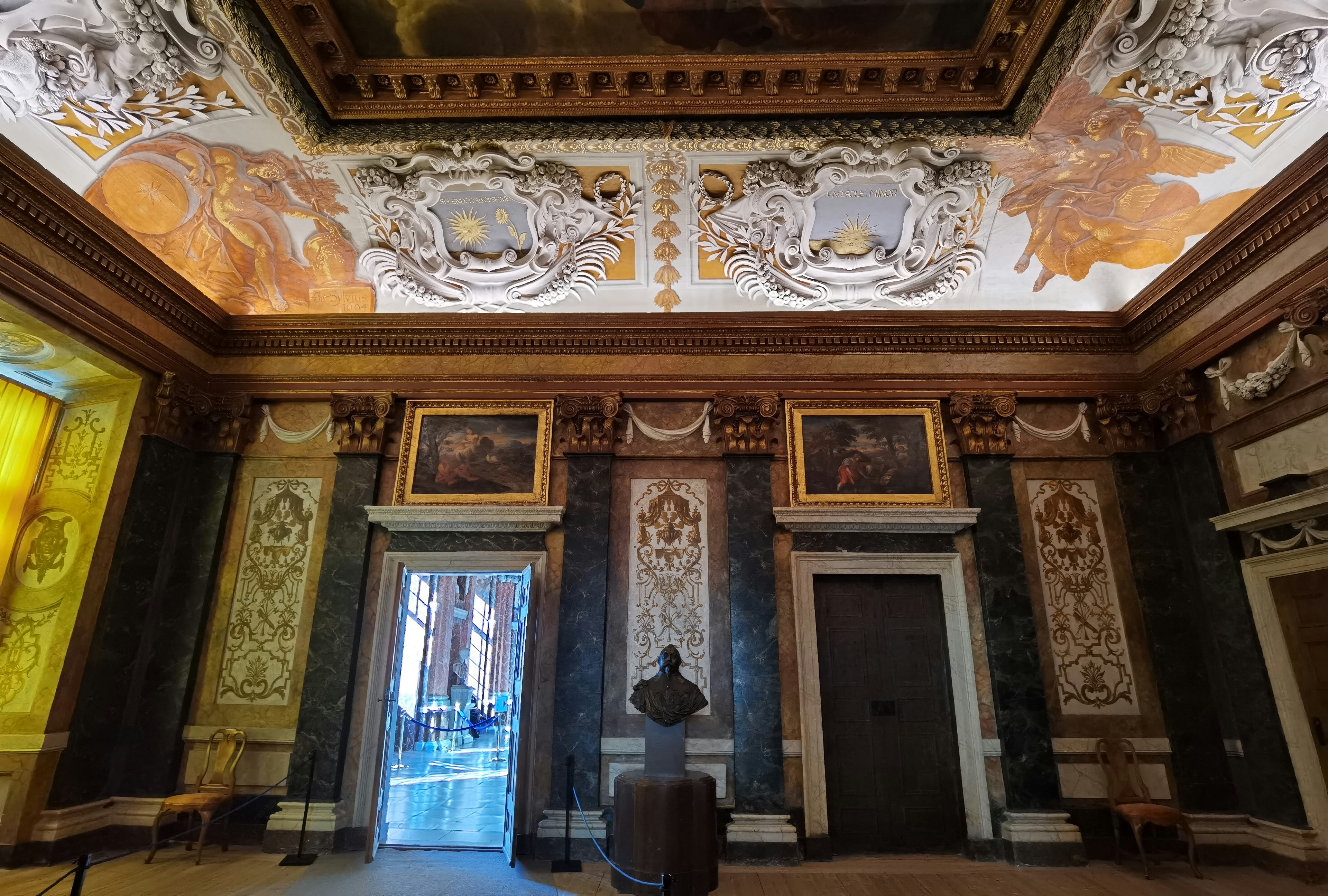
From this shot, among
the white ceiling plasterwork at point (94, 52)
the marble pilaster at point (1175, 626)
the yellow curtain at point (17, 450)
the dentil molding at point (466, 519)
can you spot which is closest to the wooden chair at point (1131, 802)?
the marble pilaster at point (1175, 626)

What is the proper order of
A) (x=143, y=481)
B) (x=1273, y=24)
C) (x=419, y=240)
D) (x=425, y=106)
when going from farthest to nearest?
(x=419, y=240), (x=143, y=481), (x=425, y=106), (x=1273, y=24)

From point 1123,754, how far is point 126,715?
9261 mm

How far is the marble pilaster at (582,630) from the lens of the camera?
6.33m

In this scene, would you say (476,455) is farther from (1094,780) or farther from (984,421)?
(1094,780)

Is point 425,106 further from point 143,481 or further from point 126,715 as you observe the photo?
point 126,715

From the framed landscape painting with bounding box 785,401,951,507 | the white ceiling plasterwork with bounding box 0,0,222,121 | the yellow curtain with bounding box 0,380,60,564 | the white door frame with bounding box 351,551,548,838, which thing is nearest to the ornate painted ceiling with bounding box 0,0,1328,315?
the white ceiling plasterwork with bounding box 0,0,222,121

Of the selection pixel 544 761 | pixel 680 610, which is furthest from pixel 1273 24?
pixel 544 761

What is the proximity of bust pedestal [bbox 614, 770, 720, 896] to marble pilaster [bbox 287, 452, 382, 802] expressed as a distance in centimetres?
301

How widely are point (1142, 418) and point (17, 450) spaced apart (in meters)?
11.0

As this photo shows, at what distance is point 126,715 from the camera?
6363mm

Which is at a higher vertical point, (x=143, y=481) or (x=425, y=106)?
(x=425, y=106)

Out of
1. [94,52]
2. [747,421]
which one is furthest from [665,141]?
[94,52]

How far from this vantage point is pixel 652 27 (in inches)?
201

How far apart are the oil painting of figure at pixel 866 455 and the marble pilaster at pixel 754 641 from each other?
541mm
